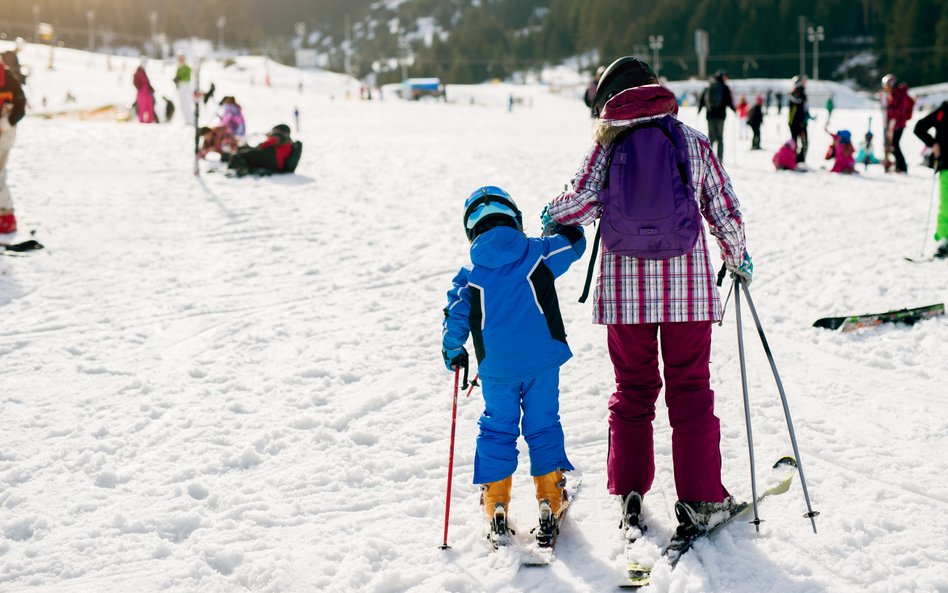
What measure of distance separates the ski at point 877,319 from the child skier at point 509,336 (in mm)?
3321

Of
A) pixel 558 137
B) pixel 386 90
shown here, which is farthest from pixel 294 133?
pixel 386 90

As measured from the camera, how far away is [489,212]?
3.15 m

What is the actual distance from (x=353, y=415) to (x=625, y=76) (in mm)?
2533

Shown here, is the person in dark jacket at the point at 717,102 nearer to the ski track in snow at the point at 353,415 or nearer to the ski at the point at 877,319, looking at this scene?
the ski track in snow at the point at 353,415

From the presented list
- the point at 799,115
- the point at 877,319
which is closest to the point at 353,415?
the point at 877,319

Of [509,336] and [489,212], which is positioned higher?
[489,212]

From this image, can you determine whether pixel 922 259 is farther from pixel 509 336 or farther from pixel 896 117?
pixel 896 117

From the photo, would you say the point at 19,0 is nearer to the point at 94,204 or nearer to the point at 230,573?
the point at 94,204

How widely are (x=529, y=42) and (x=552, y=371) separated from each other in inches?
4965

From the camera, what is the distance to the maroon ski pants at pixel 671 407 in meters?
3.05

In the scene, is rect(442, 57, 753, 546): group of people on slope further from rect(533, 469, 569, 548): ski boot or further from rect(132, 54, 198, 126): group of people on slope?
rect(132, 54, 198, 126): group of people on slope

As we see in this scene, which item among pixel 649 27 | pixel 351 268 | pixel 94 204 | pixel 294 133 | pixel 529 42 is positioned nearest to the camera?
pixel 351 268

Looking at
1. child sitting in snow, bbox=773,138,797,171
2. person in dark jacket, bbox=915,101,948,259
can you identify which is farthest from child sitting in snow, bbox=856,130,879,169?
person in dark jacket, bbox=915,101,948,259

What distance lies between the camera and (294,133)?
20.1m
